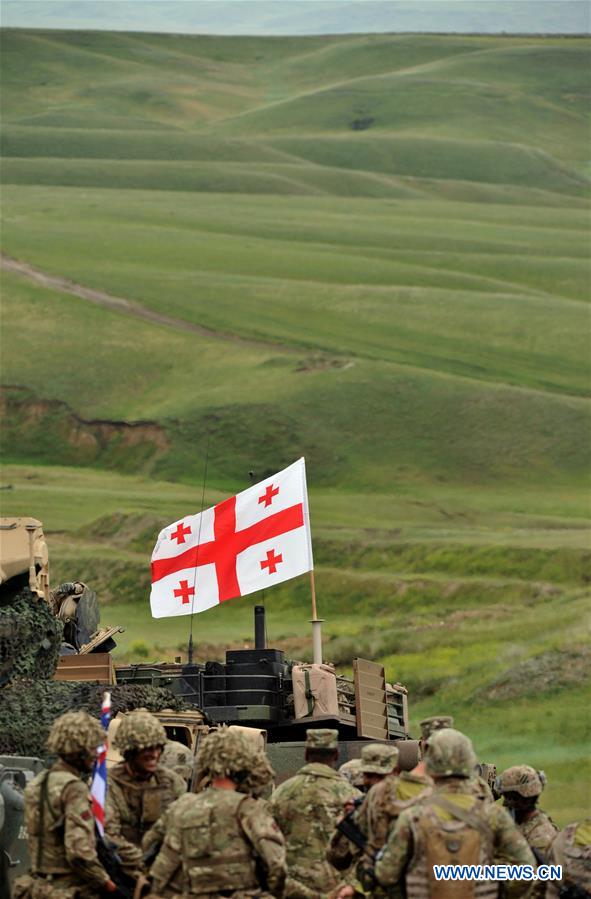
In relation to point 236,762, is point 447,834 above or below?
below

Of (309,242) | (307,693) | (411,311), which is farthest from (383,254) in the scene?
(307,693)

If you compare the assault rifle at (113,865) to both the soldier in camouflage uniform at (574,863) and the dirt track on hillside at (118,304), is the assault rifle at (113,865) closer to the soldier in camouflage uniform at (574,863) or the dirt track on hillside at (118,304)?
the soldier in camouflage uniform at (574,863)

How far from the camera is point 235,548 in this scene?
20.6 metres

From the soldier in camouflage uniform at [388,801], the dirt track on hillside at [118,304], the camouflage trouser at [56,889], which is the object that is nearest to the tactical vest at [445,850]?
the soldier in camouflage uniform at [388,801]

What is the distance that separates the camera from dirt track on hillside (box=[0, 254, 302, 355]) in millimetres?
88938

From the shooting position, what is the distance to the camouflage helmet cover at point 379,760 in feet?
37.2

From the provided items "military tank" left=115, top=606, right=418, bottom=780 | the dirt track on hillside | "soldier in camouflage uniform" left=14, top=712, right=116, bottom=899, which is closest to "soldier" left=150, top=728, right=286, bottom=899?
"soldier in camouflage uniform" left=14, top=712, right=116, bottom=899

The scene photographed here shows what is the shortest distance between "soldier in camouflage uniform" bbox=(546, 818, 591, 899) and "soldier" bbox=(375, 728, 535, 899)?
1347 millimetres

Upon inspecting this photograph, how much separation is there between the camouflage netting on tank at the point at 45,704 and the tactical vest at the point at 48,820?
4507 mm

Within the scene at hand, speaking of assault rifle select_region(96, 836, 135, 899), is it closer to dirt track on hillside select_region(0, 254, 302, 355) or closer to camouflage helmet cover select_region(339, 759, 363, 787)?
camouflage helmet cover select_region(339, 759, 363, 787)

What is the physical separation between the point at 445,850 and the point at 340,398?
67719mm

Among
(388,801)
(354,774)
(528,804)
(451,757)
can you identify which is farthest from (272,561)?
(451,757)

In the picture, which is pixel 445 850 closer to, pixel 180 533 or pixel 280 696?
pixel 280 696

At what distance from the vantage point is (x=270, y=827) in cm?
990
